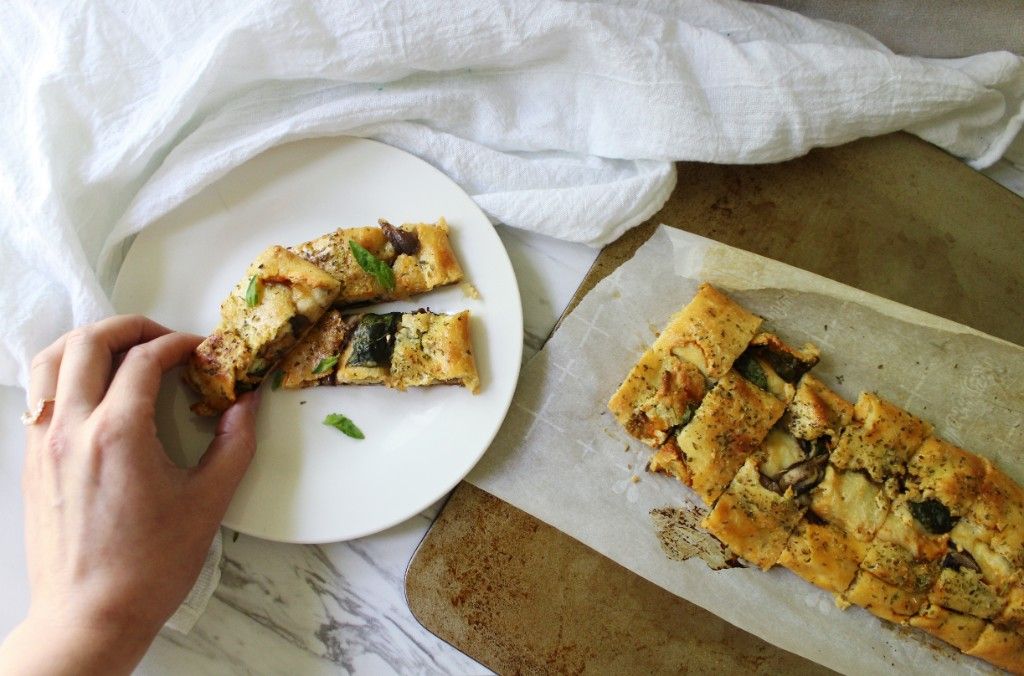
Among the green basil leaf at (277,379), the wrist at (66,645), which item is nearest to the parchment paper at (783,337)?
the green basil leaf at (277,379)

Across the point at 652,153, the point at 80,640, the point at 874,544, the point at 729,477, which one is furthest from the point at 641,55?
the point at 80,640

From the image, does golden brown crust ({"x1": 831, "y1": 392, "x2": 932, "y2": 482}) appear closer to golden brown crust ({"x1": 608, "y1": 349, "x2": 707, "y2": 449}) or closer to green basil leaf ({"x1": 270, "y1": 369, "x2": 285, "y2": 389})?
golden brown crust ({"x1": 608, "y1": 349, "x2": 707, "y2": 449})

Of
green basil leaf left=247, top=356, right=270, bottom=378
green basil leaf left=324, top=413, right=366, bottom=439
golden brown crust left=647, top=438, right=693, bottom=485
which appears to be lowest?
golden brown crust left=647, top=438, right=693, bottom=485

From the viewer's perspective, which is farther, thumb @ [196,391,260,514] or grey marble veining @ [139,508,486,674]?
grey marble veining @ [139,508,486,674]

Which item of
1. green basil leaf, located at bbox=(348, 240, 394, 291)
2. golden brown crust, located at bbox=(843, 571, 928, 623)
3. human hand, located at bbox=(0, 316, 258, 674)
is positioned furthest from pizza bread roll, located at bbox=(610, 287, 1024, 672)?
human hand, located at bbox=(0, 316, 258, 674)

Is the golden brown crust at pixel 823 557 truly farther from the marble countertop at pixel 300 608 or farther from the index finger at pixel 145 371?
the index finger at pixel 145 371

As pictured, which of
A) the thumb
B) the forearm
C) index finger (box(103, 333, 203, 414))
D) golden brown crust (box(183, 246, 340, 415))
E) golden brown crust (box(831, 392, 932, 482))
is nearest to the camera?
the forearm
